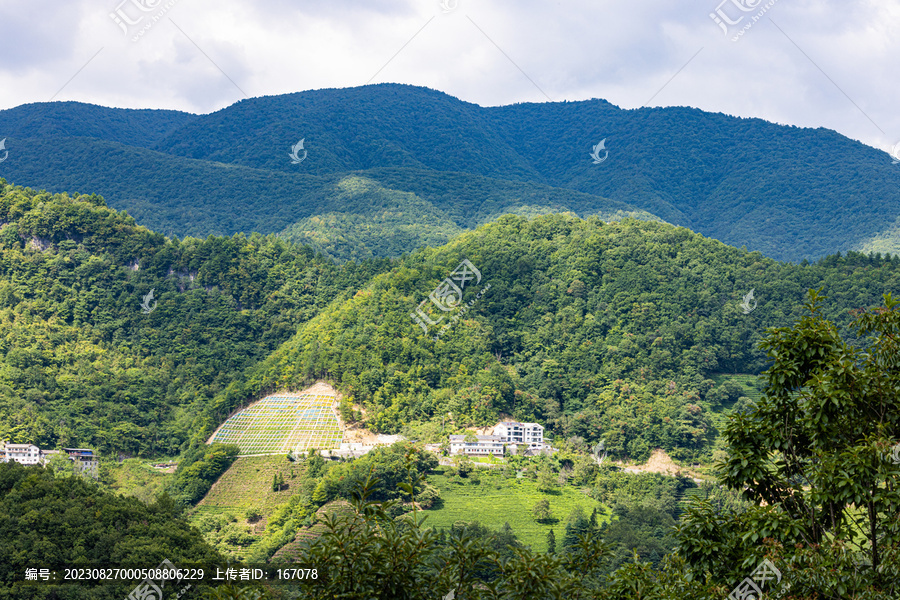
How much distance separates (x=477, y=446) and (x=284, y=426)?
13182 millimetres

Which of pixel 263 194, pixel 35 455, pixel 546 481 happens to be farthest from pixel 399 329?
pixel 263 194

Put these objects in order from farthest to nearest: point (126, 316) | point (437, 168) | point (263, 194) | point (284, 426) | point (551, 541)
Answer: point (437, 168) → point (263, 194) → point (126, 316) → point (284, 426) → point (551, 541)

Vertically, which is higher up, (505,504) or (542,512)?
(505,504)

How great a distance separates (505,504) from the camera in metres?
46.7

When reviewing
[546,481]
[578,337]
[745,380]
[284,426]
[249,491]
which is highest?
[578,337]

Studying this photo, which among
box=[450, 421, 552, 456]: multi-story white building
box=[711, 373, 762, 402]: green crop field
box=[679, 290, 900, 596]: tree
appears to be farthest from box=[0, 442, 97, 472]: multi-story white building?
box=[679, 290, 900, 596]: tree

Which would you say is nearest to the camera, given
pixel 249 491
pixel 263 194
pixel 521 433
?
pixel 249 491

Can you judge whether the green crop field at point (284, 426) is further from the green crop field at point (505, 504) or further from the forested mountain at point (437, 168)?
the forested mountain at point (437, 168)

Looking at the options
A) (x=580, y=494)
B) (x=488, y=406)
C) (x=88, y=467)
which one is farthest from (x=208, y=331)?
(x=580, y=494)

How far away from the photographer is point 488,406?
56.2 m

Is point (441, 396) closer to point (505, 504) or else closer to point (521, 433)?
point (521, 433)

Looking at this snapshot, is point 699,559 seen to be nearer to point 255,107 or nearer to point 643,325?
point 643,325

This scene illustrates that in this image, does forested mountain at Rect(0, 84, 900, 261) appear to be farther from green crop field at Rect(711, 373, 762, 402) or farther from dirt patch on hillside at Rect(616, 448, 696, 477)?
dirt patch on hillside at Rect(616, 448, 696, 477)

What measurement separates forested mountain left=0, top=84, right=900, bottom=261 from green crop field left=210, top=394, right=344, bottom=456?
4426 cm
